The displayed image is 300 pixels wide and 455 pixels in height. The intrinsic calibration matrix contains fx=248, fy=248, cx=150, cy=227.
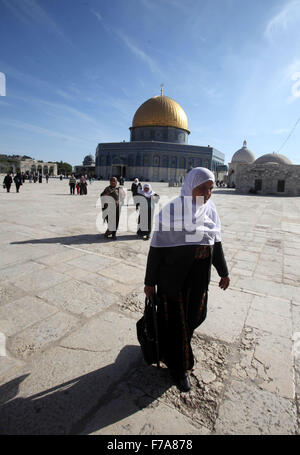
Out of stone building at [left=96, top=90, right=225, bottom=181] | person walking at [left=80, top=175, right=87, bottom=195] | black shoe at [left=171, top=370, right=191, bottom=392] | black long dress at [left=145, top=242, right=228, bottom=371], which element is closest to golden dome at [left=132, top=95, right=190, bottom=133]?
stone building at [left=96, top=90, right=225, bottom=181]

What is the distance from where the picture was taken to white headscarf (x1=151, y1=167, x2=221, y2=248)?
1.66 metres

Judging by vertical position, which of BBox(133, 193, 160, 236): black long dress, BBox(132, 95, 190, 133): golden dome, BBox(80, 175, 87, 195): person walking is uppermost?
BBox(132, 95, 190, 133): golden dome

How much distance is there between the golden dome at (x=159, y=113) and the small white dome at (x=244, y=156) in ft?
42.1

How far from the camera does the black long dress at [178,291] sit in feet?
5.49

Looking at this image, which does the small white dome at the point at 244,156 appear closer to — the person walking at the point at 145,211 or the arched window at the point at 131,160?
the arched window at the point at 131,160

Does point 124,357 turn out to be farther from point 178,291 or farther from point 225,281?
point 225,281

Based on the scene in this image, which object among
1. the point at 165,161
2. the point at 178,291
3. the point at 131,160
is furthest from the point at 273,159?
the point at 178,291

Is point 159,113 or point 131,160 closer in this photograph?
point 159,113

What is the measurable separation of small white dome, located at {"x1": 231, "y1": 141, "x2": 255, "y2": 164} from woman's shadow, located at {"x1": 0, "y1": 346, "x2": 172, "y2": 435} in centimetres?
5134

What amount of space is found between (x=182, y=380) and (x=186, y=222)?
1116mm

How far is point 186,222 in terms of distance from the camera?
1.68 m

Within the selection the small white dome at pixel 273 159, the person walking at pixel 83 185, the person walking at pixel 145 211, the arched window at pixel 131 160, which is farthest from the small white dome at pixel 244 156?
the person walking at pixel 145 211

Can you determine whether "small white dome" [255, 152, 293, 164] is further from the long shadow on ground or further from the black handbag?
the black handbag
